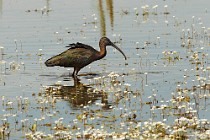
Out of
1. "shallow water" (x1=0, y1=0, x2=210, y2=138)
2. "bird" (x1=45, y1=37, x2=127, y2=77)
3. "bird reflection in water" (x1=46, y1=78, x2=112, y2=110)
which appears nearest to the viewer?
"shallow water" (x1=0, y1=0, x2=210, y2=138)

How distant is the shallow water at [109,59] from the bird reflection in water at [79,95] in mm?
22

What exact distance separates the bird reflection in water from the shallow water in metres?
0.02

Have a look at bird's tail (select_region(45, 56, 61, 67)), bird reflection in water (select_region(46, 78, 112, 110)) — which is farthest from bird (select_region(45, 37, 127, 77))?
bird reflection in water (select_region(46, 78, 112, 110))

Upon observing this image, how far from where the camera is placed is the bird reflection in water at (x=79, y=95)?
1627cm

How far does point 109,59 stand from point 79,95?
15.2 feet

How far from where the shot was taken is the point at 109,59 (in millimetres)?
21781

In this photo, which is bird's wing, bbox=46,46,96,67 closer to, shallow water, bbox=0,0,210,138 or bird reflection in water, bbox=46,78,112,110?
shallow water, bbox=0,0,210,138

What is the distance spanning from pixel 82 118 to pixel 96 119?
1.37ft

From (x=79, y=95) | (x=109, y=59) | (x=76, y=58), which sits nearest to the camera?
(x=79, y=95)

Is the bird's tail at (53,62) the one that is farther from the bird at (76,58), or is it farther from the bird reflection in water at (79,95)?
the bird reflection in water at (79,95)

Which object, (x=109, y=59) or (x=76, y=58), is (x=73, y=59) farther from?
(x=109, y=59)

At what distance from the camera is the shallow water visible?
15.6m

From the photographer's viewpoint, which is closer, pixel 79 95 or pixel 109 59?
pixel 79 95

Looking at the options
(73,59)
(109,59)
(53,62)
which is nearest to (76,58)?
(73,59)
